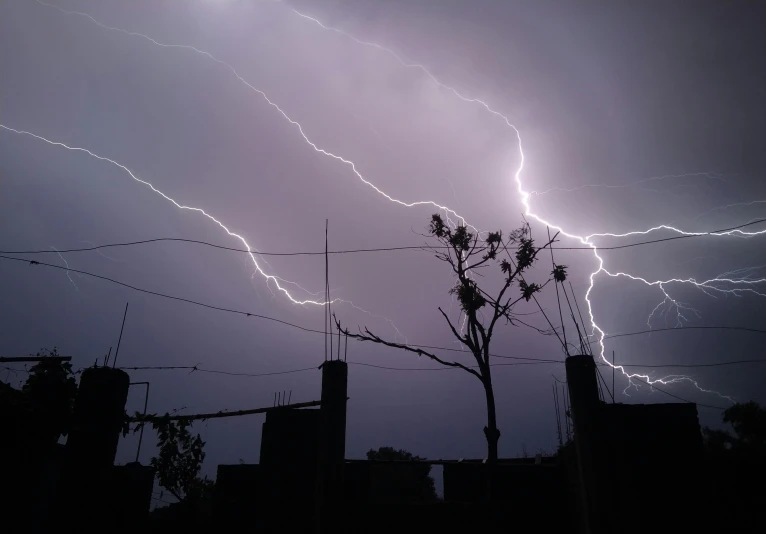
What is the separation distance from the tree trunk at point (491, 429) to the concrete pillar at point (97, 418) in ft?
22.7

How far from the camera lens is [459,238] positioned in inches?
490

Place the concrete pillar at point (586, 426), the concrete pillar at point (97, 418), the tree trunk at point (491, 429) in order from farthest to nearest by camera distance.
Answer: the tree trunk at point (491, 429), the concrete pillar at point (97, 418), the concrete pillar at point (586, 426)

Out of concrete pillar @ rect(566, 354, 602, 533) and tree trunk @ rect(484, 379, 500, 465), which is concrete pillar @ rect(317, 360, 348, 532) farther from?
tree trunk @ rect(484, 379, 500, 465)

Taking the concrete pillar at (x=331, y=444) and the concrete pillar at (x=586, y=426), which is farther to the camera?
the concrete pillar at (x=331, y=444)

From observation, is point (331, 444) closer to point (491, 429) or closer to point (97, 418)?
point (97, 418)

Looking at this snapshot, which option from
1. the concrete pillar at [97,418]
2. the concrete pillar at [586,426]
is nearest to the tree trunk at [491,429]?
the concrete pillar at [586,426]

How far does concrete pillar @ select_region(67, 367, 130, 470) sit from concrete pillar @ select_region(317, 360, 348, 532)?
109 inches

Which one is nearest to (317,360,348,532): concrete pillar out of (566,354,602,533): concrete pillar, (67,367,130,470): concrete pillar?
(67,367,130,470): concrete pillar

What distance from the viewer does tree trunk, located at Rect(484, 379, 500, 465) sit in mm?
9906

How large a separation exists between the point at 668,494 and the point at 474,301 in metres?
6.04

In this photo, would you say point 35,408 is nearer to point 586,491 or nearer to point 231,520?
point 231,520

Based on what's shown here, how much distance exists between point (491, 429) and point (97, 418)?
743 cm

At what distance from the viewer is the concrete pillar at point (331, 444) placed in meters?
6.45

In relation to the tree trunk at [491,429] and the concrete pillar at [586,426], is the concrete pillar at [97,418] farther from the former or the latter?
the tree trunk at [491,429]
